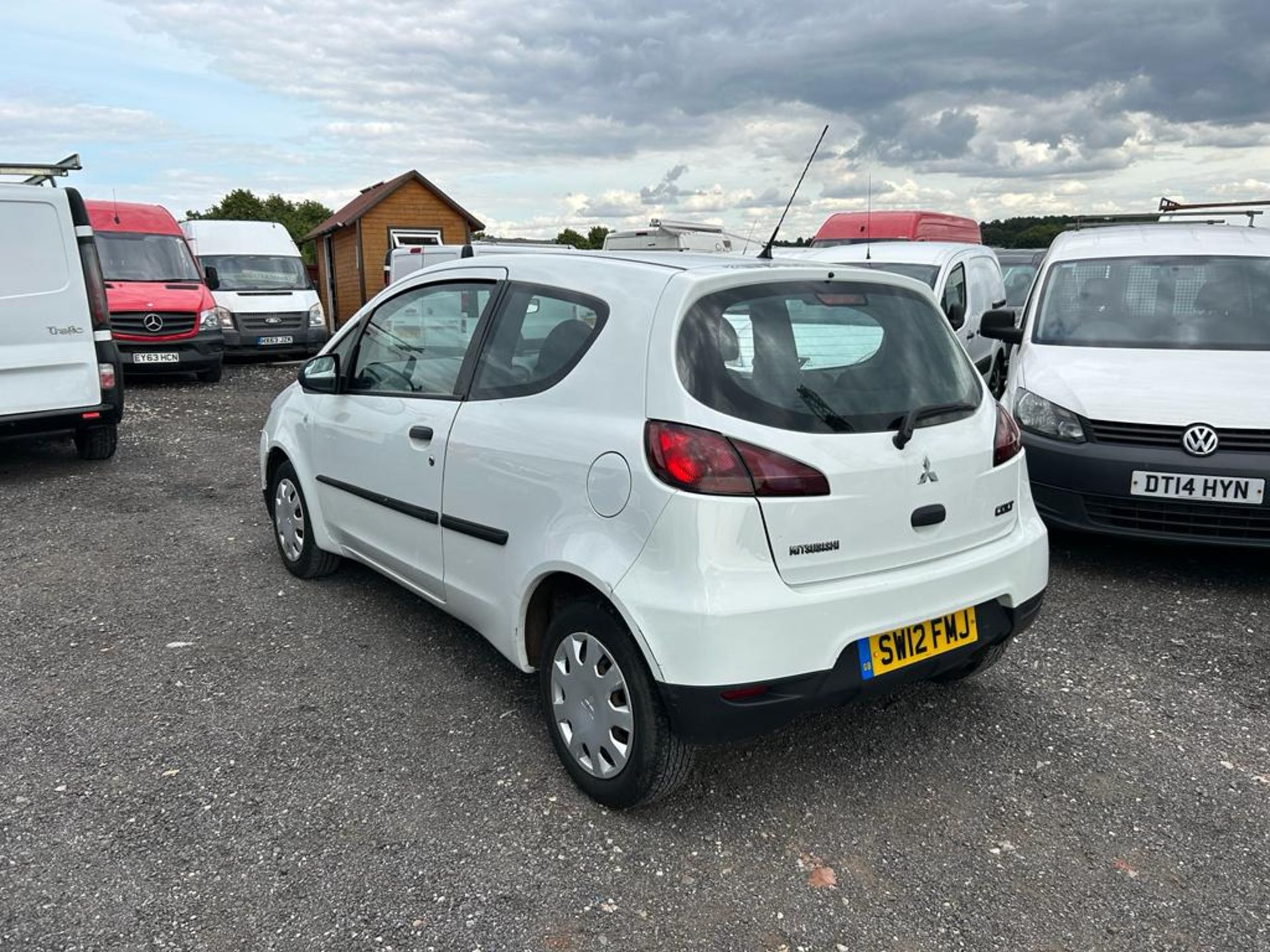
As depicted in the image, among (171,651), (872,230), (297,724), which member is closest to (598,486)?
(297,724)

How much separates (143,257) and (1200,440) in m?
13.4

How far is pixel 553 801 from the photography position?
3.02m

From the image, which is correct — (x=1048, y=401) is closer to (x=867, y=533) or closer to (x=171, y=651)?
(x=867, y=533)

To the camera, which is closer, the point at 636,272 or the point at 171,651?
the point at 636,272

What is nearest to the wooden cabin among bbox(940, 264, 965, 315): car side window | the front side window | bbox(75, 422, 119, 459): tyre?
the front side window

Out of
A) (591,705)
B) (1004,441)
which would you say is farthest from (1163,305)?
(591,705)

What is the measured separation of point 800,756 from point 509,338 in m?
1.77

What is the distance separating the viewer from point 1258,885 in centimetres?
261

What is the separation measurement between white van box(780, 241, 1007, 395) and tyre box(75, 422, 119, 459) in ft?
21.3

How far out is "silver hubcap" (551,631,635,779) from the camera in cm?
284

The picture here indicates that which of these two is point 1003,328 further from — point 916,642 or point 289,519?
point 289,519

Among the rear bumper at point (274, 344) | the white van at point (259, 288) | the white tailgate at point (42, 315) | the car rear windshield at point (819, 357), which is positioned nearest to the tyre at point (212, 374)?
the rear bumper at point (274, 344)

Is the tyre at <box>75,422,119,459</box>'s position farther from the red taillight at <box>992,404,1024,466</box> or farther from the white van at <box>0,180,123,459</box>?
the red taillight at <box>992,404,1024,466</box>

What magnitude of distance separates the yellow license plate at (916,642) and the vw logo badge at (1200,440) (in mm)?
2376
